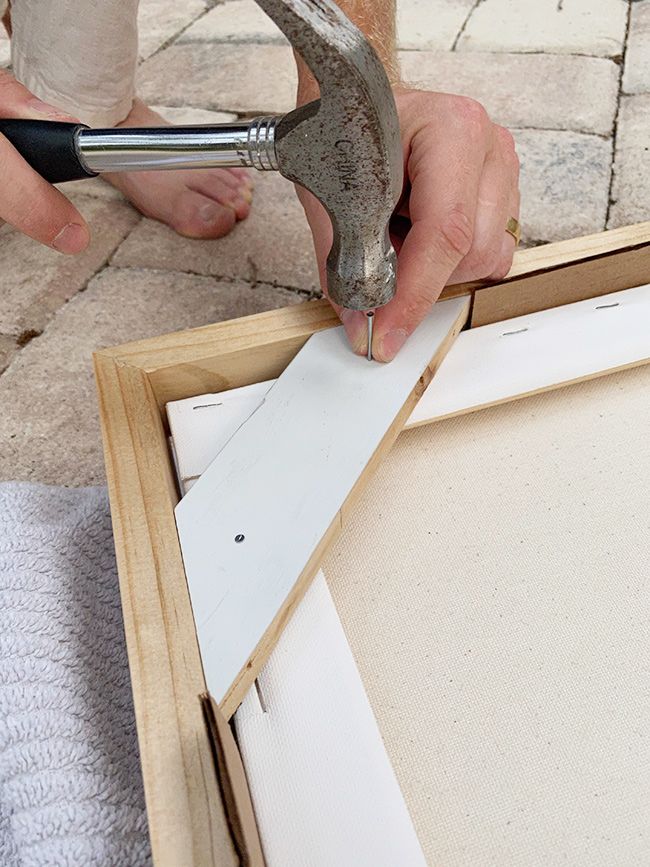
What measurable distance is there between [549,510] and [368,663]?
24 cm

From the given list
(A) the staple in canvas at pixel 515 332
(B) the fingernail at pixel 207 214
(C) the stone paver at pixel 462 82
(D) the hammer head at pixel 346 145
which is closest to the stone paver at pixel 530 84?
(C) the stone paver at pixel 462 82

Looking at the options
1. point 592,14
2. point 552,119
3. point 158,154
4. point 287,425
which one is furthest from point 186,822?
point 592,14

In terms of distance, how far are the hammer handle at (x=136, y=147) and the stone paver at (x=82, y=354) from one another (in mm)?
482

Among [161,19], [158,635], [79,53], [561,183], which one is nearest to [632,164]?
[561,183]

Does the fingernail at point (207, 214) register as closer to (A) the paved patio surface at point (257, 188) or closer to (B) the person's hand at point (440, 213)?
(A) the paved patio surface at point (257, 188)

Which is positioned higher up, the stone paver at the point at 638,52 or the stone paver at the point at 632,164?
the stone paver at the point at 638,52

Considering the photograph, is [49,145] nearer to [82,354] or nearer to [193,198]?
[82,354]

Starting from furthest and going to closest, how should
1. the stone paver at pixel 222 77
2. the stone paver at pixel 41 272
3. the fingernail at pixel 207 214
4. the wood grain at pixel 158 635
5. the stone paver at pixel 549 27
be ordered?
the stone paver at pixel 549 27, the stone paver at pixel 222 77, the fingernail at pixel 207 214, the stone paver at pixel 41 272, the wood grain at pixel 158 635

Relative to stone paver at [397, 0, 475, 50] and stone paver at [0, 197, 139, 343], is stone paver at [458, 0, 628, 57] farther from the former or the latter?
stone paver at [0, 197, 139, 343]

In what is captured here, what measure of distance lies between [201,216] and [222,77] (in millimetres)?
762

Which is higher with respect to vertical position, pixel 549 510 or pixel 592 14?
pixel 592 14

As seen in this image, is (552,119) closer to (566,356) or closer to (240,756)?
(566,356)

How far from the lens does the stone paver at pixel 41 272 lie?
130 centimetres

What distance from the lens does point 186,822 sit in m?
0.48
